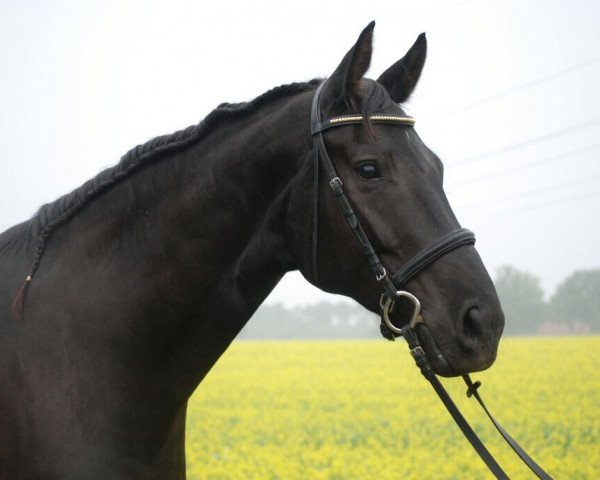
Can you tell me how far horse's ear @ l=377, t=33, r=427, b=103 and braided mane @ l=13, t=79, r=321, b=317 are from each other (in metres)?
0.30

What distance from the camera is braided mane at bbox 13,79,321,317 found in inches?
107

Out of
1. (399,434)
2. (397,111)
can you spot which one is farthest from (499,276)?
(397,111)

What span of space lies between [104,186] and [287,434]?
10.1m

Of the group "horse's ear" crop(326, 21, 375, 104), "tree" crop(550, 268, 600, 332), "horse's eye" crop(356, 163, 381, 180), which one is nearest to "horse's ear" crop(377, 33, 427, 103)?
"horse's ear" crop(326, 21, 375, 104)

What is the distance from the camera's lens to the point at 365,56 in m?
2.44

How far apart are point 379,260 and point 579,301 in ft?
272

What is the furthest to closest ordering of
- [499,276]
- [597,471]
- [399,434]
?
1. [499,276]
2. [399,434]
3. [597,471]

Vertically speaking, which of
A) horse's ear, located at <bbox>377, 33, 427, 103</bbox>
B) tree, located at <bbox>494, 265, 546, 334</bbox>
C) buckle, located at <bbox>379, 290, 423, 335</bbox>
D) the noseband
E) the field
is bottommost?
tree, located at <bbox>494, 265, 546, 334</bbox>

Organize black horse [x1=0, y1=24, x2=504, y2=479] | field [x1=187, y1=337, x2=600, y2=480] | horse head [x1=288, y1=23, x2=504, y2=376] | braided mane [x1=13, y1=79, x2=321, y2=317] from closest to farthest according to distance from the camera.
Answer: horse head [x1=288, y1=23, x2=504, y2=376]
black horse [x1=0, y1=24, x2=504, y2=479]
braided mane [x1=13, y1=79, x2=321, y2=317]
field [x1=187, y1=337, x2=600, y2=480]

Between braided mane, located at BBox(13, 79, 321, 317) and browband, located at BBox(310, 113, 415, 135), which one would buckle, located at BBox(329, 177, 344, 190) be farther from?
braided mane, located at BBox(13, 79, 321, 317)

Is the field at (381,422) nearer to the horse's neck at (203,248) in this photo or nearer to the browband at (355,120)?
the horse's neck at (203,248)

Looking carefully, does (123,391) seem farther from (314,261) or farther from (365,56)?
(365,56)

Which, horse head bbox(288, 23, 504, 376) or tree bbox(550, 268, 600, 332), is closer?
horse head bbox(288, 23, 504, 376)

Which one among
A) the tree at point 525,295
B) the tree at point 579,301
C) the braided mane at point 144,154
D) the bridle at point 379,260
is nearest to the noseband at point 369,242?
the bridle at point 379,260
